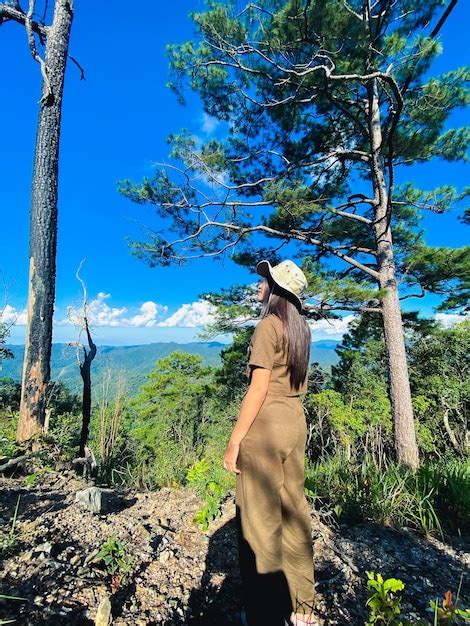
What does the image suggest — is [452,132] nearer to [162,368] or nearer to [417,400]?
[417,400]

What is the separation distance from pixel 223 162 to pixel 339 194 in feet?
8.14

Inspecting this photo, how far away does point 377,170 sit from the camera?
615 centimetres

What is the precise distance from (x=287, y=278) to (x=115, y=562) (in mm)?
1584

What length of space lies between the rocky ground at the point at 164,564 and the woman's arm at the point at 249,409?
0.69 meters

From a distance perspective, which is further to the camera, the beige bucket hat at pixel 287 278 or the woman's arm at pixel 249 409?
the beige bucket hat at pixel 287 278

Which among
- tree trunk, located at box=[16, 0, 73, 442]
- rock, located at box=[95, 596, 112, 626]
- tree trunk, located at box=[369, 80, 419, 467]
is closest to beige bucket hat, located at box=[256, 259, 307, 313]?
rock, located at box=[95, 596, 112, 626]

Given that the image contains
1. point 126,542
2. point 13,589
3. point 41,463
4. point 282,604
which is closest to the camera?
point 13,589

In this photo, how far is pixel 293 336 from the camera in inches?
Answer: 58.9

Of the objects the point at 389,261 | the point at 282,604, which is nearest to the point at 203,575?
the point at 282,604

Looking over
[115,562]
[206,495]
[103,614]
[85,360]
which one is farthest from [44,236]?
A: [103,614]

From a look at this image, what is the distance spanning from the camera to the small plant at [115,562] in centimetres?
149

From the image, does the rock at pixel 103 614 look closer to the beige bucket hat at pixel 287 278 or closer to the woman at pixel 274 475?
the woman at pixel 274 475

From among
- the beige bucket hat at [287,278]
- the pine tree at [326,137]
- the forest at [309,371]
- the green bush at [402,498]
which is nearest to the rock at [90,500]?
the forest at [309,371]

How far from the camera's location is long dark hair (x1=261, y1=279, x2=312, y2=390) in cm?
150
